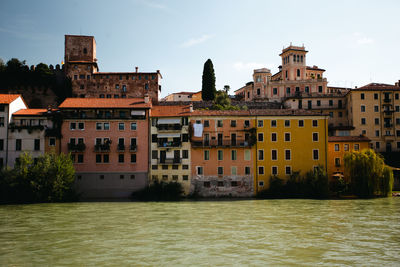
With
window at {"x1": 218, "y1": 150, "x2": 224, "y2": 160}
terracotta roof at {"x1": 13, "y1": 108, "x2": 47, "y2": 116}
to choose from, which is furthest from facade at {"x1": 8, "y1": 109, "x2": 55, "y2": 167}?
window at {"x1": 218, "y1": 150, "x2": 224, "y2": 160}

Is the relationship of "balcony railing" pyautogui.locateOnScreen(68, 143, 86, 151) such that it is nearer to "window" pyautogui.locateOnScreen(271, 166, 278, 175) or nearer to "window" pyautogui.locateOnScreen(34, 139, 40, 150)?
"window" pyautogui.locateOnScreen(34, 139, 40, 150)

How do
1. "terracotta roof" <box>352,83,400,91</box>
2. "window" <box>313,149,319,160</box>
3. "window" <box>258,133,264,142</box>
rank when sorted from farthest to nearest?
"terracotta roof" <box>352,83,400,91</box>, "window" <box>313,149,319,160</box>, "window" <box>258,133,264,142</box>

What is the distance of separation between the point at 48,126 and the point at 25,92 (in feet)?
82.0

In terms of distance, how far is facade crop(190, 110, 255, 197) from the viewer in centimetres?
4169

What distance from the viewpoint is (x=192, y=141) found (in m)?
42.1

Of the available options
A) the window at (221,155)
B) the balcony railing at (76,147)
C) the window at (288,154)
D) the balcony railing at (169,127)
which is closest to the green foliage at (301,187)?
the window at (288,154)

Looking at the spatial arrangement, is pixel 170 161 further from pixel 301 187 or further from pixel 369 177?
pixel 369 177

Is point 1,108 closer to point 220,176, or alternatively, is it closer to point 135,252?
point 220,176

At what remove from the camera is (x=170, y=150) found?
138 feet

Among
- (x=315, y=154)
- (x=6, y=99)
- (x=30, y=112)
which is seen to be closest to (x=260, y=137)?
(x=315, y=154)

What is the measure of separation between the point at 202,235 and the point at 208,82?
45.4 m

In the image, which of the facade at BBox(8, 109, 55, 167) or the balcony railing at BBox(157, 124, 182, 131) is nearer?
the facade at BBox(8, 109, 55, 167)

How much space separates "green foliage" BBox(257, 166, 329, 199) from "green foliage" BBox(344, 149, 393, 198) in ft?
9.99

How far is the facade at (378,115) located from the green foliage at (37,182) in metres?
39.1
